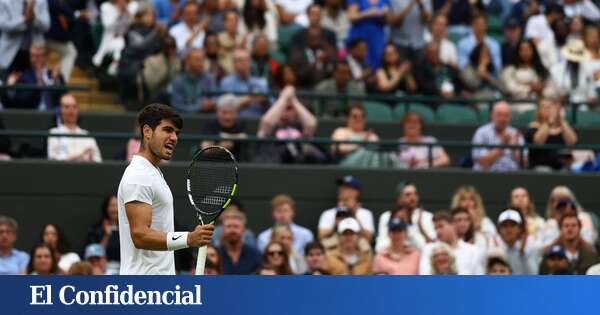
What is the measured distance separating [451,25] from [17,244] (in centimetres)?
734

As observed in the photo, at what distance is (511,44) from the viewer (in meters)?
19.2

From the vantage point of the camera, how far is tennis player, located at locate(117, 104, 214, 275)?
8.57 m

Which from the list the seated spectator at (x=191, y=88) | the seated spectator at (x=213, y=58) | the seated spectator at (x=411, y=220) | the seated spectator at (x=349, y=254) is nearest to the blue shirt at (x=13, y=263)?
the seated spectator at (x=349, y=254)

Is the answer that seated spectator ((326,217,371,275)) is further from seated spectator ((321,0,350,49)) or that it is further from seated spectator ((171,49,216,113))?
seated spectator ((321,0,350,49))

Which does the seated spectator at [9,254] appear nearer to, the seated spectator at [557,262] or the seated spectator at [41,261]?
the seated spectator at [41,261]

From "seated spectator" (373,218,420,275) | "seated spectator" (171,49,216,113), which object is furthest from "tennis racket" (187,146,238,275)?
"seated spectator" (171,49,216,113)

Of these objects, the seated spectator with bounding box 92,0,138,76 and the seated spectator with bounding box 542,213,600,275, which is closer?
the seated spectator with bounding box 542,213,600,275

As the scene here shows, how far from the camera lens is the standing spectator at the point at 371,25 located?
1895 centimetres

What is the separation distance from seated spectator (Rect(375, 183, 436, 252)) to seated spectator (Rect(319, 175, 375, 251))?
12cm

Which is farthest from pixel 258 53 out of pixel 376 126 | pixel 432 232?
pixel 432 232

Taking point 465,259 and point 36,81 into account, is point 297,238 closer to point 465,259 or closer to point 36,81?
point 465,259

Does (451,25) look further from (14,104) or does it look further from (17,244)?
(17,244)

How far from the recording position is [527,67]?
18859 millimetres

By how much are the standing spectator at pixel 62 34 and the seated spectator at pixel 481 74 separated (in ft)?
14.4
